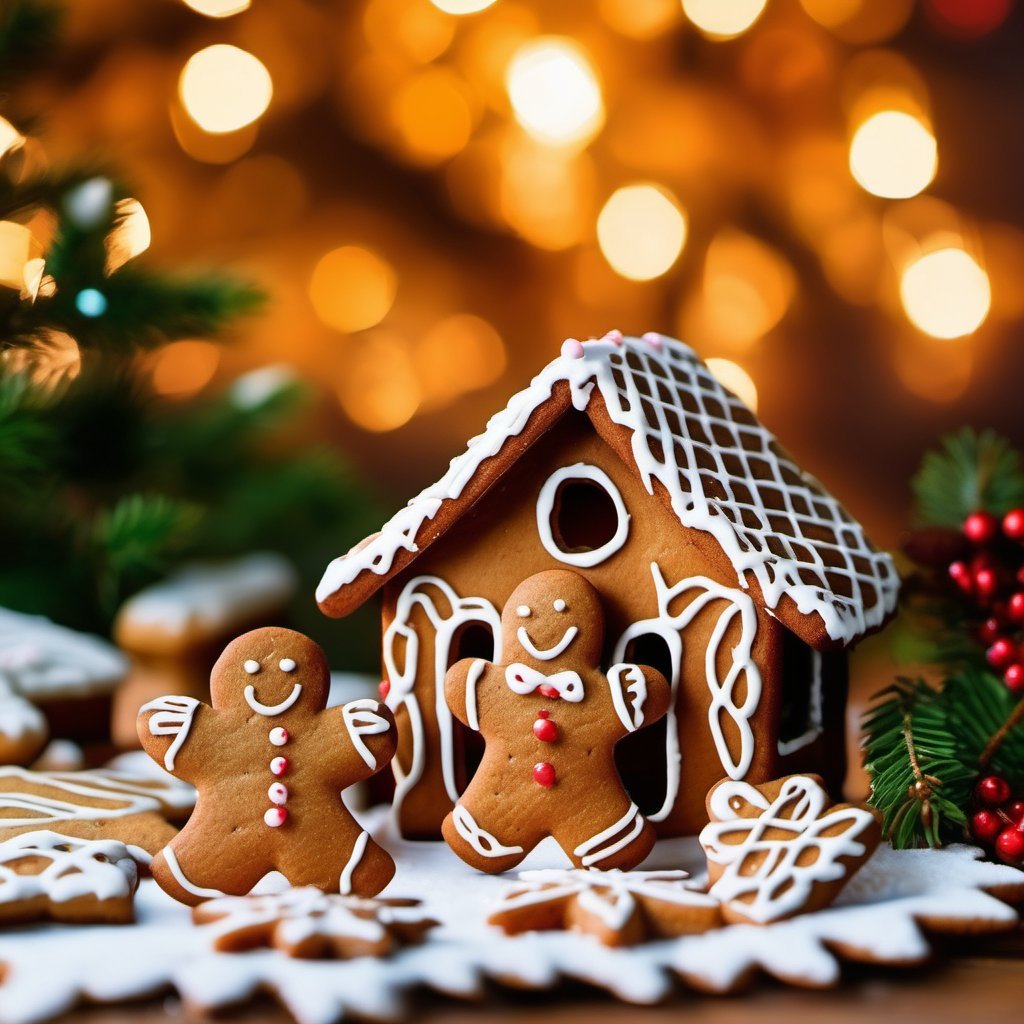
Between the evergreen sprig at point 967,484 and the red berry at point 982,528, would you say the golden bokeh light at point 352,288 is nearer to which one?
the evergreen sprig at point 967,484

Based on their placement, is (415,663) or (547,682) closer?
(547,682)

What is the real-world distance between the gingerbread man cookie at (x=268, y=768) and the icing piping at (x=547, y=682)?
110mm

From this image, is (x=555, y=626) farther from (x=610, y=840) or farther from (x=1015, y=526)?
(x=1015, y=526)

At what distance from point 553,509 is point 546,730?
8.3 inches

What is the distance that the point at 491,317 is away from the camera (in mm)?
2590

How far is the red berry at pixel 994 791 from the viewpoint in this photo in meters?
1.12

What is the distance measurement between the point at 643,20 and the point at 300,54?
675 mm

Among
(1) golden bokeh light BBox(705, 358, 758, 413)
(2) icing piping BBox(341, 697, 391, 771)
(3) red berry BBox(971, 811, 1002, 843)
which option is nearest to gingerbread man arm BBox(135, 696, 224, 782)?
(2) icing piping BBox(341, 697, 391, 771)

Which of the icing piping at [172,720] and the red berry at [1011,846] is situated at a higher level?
the icing piping at [172,720]

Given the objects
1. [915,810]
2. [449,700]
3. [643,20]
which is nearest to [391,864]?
[449,700]

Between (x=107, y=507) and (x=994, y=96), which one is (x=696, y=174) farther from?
(x=107, y=507)

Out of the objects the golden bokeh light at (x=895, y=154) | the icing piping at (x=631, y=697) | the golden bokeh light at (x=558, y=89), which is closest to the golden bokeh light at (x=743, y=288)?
the golden bokeh light at (x=895, y=154)

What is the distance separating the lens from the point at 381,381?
8.64ft

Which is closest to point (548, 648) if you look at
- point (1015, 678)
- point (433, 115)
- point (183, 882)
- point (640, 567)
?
point (640, 567)
